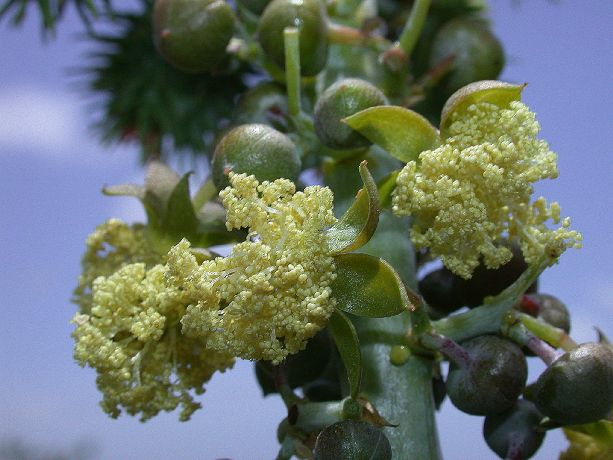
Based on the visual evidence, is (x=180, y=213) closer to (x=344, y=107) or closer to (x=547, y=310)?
(x=344, y=107)

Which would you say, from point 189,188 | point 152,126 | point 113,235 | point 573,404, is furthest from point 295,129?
point 152,126

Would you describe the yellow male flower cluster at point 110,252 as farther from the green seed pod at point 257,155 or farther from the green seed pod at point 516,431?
the green seed pod at point 516,431

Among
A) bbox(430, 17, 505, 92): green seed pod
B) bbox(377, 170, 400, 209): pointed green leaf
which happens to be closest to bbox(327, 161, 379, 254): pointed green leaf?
bbox(377, 170, 400, 209): pointed green leaf

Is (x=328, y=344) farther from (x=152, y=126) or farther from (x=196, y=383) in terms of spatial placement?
(x=152, y=126)

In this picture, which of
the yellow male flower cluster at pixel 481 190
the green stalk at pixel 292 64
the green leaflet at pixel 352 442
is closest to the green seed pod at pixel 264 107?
the green stalk at pixel 292 64

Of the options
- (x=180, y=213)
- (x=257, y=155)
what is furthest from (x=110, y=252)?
(x=257, y=155)

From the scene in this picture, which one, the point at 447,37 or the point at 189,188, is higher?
the point at 447,37
